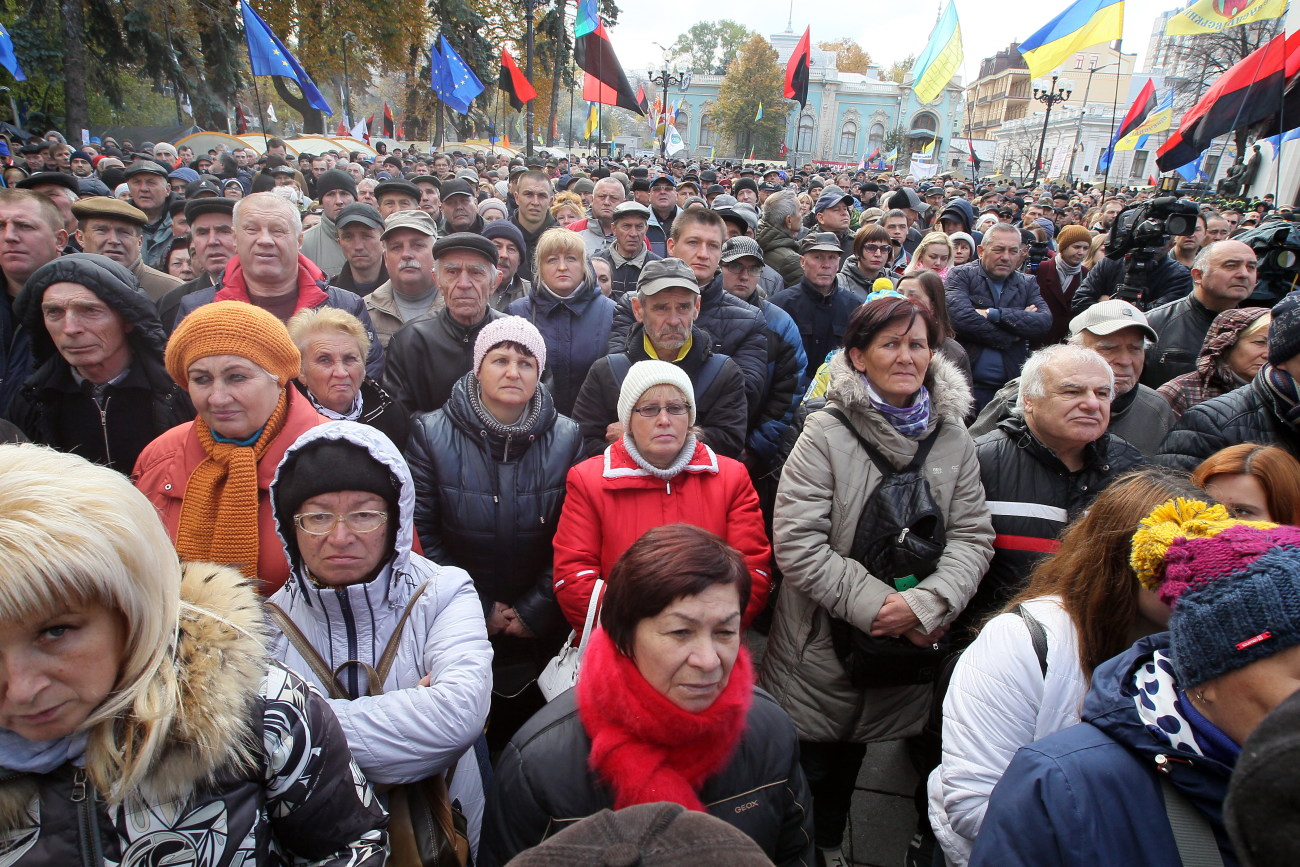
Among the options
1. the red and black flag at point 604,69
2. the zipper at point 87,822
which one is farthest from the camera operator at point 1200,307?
the red and black flag at point 604,69

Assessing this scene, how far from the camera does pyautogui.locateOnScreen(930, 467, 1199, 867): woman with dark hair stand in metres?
1.65

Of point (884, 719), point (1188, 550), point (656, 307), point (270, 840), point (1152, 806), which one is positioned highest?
point (656, 307)

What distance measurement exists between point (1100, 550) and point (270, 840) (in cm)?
196

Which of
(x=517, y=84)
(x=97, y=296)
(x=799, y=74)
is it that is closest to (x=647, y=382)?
(x=97, y=296)

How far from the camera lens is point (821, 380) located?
141 inches

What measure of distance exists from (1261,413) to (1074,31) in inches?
457

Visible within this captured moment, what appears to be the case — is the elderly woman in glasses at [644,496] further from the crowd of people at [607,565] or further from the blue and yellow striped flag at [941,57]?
the blue and yellow striped flag at [941,57]

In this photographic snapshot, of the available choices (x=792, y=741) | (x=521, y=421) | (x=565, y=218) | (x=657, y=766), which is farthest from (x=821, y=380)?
(x=565, y=218)

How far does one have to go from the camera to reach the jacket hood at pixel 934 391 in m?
2.49

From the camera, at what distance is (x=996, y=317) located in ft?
15.5

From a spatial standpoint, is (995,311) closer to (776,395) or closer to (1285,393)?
(776,395)

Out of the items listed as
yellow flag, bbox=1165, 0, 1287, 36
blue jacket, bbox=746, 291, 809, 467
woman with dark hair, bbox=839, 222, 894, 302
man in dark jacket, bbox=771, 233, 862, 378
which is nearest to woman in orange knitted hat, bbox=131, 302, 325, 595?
blue jacket, bbox=746, 291, 809, 467

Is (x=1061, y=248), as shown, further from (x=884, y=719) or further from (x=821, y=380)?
(x=884, y=719)

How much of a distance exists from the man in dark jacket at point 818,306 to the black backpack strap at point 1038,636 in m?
3.43
